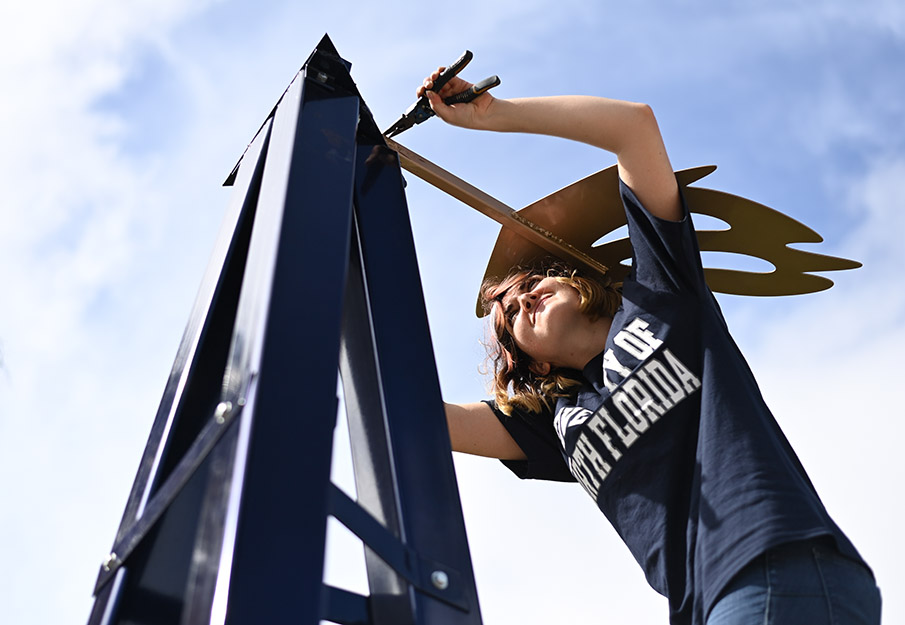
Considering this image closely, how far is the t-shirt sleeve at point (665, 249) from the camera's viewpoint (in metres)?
1.65

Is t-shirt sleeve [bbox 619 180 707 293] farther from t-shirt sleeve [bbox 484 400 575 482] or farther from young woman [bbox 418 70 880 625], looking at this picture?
t-shirt sleeve [bbox 484 400 575 482]

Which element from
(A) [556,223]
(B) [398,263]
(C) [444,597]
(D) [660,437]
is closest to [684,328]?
(D) [660,437]

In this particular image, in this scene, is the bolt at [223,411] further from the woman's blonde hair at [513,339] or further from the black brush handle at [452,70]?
the woman's blonde hair at [513,339]

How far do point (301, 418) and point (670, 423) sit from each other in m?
0.92

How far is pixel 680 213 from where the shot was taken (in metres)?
1.71

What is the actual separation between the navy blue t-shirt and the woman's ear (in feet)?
0.64

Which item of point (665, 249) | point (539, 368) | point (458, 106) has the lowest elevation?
point (539, 368)

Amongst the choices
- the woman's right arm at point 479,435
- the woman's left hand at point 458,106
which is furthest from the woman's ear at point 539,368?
the woman's left hand at point 458,106

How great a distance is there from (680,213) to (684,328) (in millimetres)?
237

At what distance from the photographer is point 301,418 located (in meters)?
0.87

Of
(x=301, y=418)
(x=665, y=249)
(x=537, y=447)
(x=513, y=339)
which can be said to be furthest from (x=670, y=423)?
(x=301, y=418)

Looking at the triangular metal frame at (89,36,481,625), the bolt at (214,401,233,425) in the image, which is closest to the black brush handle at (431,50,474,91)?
the triangular metal frame at (89,36,481,625)

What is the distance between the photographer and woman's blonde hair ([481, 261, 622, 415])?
1.96 m

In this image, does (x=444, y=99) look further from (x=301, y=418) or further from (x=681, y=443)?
(x=301, y=418)
